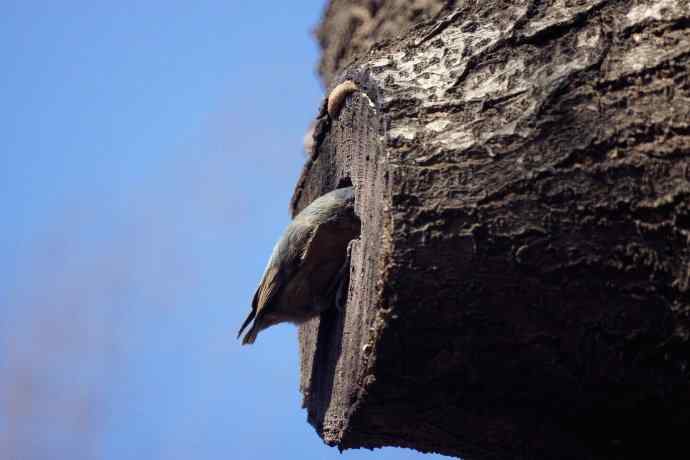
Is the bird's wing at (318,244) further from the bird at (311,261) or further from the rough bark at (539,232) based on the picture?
the rough bark at (539,232)

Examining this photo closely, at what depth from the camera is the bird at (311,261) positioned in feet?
7.78

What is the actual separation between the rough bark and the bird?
0.34 meters

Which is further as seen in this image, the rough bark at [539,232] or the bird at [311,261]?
the bird at [311,261]

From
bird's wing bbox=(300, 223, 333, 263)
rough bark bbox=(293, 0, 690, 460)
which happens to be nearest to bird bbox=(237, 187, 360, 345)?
bird's wing bbox=(300, 223, 333, 263)

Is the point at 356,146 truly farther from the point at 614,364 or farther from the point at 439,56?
the point at 614,364

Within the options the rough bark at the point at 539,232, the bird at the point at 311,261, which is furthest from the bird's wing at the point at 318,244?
the rough bark at the point at 539,232

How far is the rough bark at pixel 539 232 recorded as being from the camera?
1769 millimetres

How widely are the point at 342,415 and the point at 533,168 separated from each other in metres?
0.75

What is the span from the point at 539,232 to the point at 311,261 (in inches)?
32.4

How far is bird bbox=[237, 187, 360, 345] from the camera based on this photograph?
2.37 metres

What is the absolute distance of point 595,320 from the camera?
180 cm

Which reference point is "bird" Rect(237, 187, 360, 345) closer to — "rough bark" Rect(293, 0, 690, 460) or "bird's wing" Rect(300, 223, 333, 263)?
"bird's wing" Rect(300, 223, 333, 263)

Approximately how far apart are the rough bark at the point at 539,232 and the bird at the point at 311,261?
0.34 metres

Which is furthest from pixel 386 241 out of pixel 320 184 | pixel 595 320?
pixel 320 184
